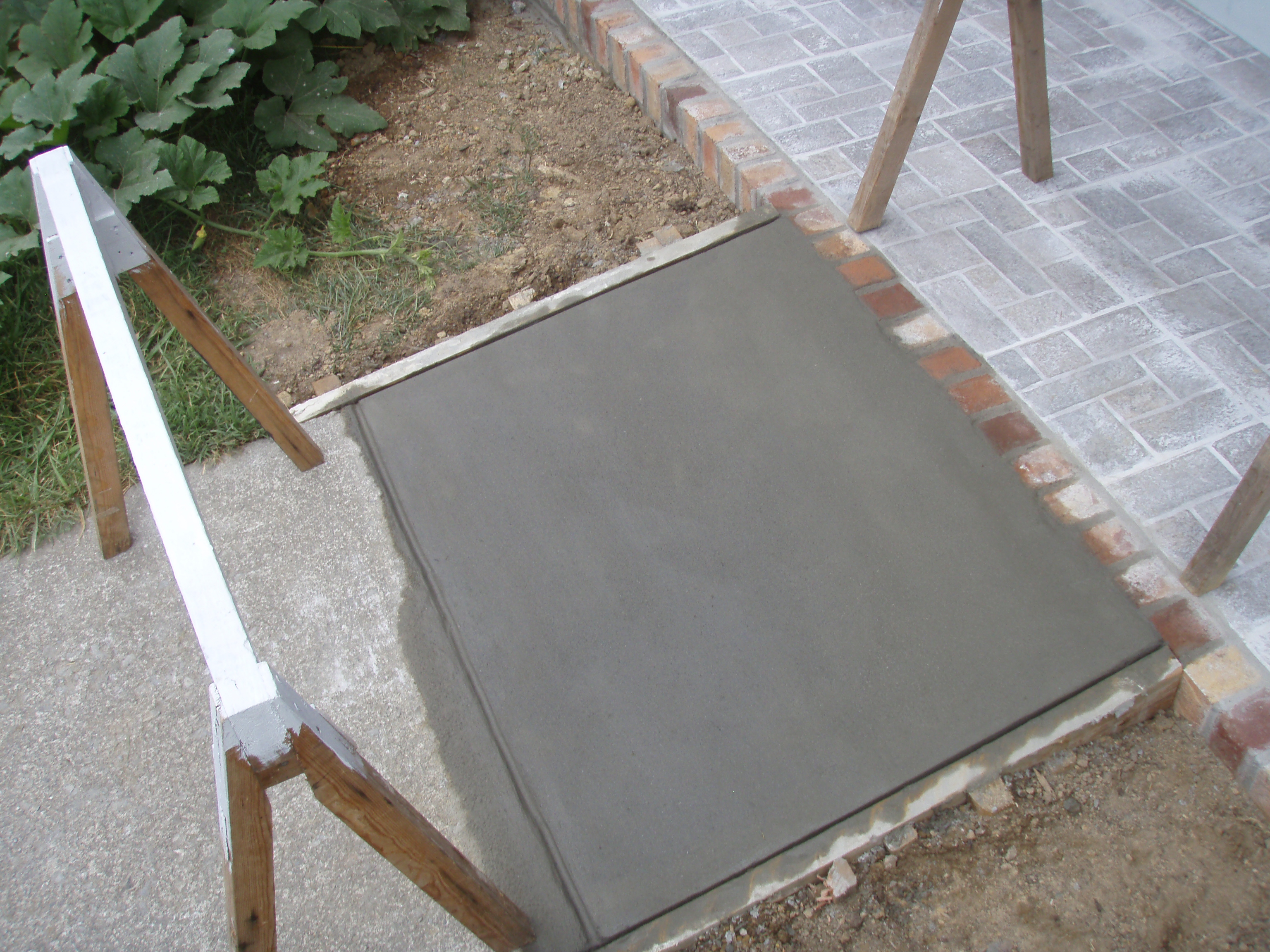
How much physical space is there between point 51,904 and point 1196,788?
2.49 m

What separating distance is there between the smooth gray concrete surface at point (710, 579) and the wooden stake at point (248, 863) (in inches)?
28.0

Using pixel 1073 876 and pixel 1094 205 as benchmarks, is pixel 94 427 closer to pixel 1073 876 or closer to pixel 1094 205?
pixel 1073 876

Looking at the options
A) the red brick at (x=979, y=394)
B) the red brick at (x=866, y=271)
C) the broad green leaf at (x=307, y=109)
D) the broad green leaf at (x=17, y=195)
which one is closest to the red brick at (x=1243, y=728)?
the red brick at (x=979, y=394)

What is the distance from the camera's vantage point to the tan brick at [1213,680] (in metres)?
1.86

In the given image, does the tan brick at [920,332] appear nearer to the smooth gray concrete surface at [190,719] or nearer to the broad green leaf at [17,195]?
the smooth gray concrete surface at [190,719]

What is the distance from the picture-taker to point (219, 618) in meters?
1.29

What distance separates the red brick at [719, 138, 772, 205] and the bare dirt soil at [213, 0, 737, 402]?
8 cm

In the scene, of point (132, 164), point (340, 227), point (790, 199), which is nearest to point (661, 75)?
point (790, 199)

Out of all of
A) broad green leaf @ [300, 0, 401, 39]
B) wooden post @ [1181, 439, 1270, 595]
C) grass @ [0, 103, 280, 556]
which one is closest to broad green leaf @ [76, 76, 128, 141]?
grass @ [0, 103, 280, 556]

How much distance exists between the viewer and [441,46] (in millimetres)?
3732

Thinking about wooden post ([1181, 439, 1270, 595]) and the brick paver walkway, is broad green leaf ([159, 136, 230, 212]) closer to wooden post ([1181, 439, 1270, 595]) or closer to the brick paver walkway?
the brick paver walkway

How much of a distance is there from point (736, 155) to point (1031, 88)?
0.91 meters

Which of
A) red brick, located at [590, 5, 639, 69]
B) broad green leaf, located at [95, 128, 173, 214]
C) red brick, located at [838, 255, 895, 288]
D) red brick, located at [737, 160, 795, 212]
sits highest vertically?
red brick, located at [590, 5, 639, 69]

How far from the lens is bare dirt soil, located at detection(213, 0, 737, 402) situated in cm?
287
